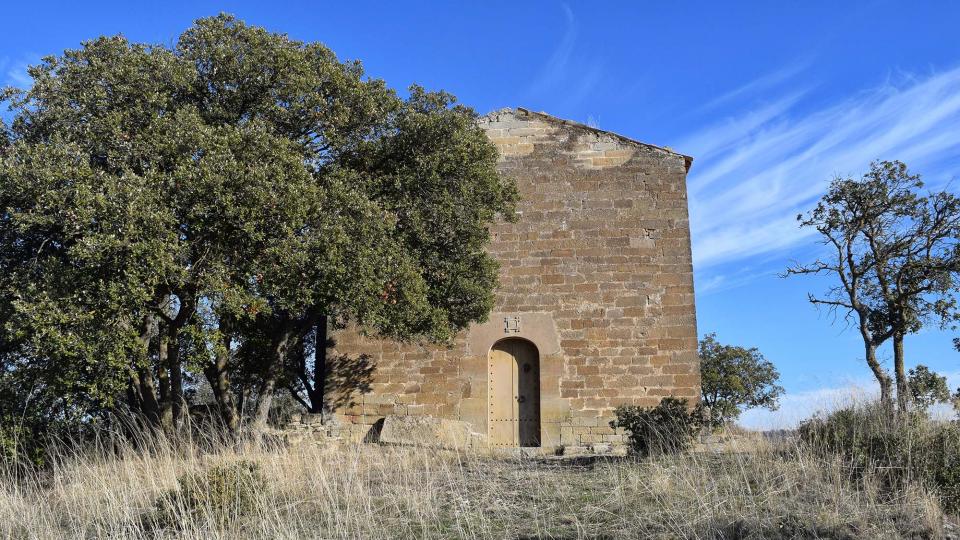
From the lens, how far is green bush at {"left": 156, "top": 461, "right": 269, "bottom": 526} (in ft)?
24.7

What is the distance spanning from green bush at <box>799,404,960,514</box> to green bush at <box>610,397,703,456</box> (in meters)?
1.57

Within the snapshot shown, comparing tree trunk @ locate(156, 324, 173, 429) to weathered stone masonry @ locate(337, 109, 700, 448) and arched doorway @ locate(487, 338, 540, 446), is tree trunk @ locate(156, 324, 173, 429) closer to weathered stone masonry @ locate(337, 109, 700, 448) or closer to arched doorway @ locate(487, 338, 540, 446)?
weathered stone masonry @ locate(337, 109, 700, 448)

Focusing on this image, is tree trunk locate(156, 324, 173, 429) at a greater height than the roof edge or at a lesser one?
lesser

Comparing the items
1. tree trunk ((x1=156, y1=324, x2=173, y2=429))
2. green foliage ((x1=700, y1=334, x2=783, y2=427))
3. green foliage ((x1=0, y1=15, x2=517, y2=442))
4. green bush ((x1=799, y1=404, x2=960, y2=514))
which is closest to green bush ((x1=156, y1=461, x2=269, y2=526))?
green foliage ((x1=0, y1=15, x2=517, y2=442))

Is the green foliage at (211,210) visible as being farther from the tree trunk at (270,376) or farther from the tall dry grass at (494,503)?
the tall dry grass at (494,503)

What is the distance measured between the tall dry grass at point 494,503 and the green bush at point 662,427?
2.43 ft

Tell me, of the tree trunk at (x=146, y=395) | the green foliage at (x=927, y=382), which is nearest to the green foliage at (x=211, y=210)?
the tree trunk at (x=146, y=395)

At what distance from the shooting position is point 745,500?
7590 millimetres

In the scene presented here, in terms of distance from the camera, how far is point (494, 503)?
789 cm

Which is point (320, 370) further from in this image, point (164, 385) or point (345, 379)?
point (164, 385)

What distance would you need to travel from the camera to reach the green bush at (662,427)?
35.0ft

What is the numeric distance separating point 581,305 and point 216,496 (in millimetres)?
9575

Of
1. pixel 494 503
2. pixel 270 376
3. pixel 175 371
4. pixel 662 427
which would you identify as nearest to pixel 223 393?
pixel 270 376

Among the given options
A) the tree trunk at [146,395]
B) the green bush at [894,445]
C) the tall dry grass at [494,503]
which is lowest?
the tall dry grass at [494,503]
